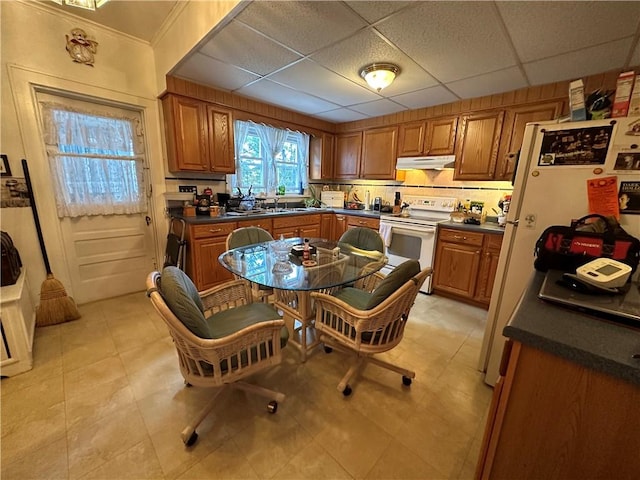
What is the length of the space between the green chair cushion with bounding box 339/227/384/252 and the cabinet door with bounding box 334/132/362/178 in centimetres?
203

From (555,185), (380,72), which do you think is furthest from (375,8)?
(555,185)

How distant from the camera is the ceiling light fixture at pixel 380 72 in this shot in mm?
2240

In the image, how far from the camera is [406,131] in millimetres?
3604

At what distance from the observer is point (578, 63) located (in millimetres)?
2084

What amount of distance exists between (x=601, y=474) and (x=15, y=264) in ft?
11.5

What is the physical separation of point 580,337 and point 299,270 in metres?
1.39

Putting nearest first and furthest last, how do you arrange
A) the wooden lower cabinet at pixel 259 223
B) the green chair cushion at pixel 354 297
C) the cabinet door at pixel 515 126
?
the green chair cushion at pixel 354 297, the cabinet door at pixel 515 126, the wooden lower cabinet at pixel 259 223

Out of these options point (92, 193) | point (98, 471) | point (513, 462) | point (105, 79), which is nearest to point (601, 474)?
point (513, 462)

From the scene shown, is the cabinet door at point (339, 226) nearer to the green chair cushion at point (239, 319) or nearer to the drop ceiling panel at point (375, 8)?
the green chair cushion at point (239, 319)

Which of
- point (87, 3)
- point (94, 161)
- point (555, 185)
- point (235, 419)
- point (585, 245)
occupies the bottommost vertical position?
point (235, 419)

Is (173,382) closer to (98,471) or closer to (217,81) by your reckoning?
(98,471)

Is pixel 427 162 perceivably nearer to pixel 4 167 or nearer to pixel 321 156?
pixel 321 156

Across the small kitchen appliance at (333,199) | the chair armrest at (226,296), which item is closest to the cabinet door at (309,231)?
the small kitchen appliance at (333,199)

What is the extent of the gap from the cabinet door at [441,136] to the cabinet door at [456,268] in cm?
124
